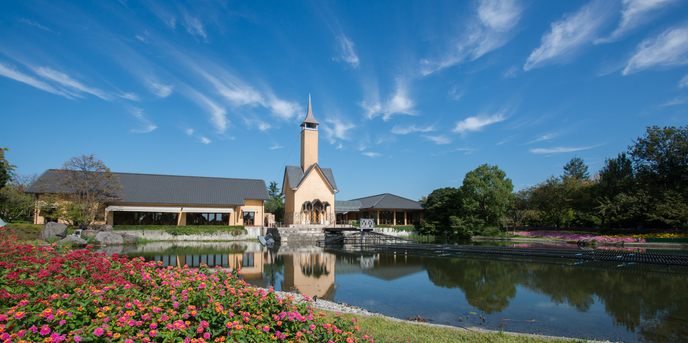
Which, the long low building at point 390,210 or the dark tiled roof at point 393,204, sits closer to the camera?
the dark tiled roof at point 393,204

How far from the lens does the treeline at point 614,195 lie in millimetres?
26938

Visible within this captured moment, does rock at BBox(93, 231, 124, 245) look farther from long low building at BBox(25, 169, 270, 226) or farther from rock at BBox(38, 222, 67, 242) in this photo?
long low building at BBox(25, 169, 270, 226)

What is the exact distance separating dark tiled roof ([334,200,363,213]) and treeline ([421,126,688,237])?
8.48 metres

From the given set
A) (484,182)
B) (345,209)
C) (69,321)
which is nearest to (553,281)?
(69,321)

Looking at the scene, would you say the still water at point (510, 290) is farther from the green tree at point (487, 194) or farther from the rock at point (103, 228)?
the green tree at point (487, 194)

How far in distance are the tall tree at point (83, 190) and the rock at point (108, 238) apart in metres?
4.25

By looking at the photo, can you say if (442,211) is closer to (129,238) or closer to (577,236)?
(577,236)

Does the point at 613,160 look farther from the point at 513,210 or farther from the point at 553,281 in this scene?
the point at 553,281

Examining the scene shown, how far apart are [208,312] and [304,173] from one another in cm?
2868

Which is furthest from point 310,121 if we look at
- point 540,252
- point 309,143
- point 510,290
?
point 510,290

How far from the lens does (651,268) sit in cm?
1222

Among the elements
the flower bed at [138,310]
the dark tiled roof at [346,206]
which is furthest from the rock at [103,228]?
the flower bed at [138,310]

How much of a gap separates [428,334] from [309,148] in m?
28.2

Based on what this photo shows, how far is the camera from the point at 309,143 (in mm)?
32594
